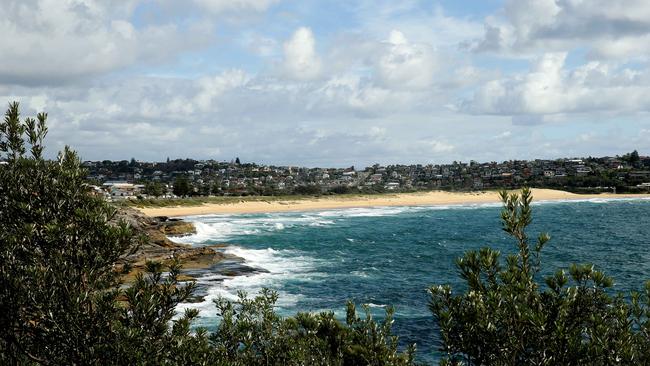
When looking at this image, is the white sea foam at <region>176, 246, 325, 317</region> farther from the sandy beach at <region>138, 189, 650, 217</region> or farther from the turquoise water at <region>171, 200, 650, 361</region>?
the sandy beach at <region>138, 189, 650, 217</region>

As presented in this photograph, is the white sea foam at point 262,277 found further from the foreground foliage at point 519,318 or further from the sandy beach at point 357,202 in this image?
the sandy beach at point 357,202

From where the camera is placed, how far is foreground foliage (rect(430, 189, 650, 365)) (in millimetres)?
7422

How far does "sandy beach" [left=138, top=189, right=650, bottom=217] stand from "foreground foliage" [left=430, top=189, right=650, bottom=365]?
322 ft

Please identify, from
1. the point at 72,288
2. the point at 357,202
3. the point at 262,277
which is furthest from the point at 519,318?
the point at 357,202

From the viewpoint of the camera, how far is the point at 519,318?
24.1ft

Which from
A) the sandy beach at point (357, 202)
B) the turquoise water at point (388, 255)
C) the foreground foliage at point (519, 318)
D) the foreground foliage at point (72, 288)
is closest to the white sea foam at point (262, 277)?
the turquoise water at point (388, 255)

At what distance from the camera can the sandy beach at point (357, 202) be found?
115956mm

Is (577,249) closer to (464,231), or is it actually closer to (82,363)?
(464,231)

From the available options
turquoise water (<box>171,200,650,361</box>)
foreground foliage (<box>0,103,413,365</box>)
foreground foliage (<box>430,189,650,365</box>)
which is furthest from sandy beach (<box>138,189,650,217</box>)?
foreground foliage (<box>430,189,650,365</box>)

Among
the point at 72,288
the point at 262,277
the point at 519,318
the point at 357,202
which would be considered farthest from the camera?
the point at 357,202

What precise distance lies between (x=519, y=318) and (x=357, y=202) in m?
146

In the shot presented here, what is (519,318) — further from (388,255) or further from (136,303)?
(388,255)

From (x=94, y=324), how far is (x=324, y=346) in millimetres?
5946

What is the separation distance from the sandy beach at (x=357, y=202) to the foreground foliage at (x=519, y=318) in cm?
9804
